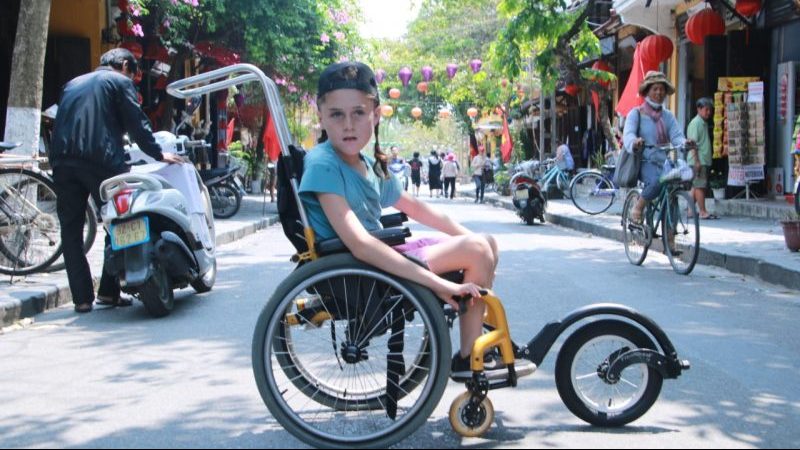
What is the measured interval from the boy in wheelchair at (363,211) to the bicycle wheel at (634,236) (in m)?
5.66

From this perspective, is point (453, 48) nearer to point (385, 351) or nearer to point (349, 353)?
point (385, 351)

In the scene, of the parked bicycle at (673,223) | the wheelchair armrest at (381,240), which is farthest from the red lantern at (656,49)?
the wheelchair armrest at (381,240)

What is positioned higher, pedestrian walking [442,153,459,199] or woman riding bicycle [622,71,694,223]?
woman riding bicycle [622,71,694,223]

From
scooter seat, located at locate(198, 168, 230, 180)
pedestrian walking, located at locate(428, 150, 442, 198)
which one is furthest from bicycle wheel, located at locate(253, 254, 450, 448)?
pedestrian walking, located at locate(428, 150, 442, 198)

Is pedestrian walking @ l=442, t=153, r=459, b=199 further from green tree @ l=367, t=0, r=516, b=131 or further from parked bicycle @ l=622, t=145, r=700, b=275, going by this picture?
parked bicycle @ l=622, t=145, r=700, b=275

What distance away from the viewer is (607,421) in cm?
368

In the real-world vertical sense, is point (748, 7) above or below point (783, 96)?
above

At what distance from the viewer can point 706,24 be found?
1586cm

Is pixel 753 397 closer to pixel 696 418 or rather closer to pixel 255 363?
pixel 696 418

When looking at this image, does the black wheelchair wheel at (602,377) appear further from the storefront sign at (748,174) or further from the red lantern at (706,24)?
the red lantern at (706,24)

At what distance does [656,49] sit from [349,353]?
15.1 meters

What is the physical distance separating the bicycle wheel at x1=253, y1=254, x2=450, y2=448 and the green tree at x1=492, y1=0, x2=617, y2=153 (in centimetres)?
1287

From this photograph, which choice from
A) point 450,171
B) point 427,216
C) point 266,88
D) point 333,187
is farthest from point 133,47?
point 450,171

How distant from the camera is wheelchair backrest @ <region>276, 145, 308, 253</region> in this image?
367 centimetres
